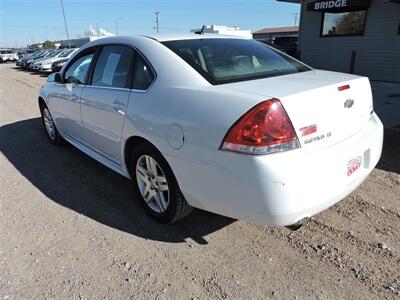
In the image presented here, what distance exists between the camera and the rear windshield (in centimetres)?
281

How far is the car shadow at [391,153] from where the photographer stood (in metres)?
4.25

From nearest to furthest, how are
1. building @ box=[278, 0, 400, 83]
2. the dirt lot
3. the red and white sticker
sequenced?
the dirt lot
the red and white sticker
building @ box=[278, 0, 400, 83]

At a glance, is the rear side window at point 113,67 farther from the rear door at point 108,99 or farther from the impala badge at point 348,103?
the impala badge at point 348,103

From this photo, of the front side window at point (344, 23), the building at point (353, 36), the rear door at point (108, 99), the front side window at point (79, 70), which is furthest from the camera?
the front side window at point (344, 23)

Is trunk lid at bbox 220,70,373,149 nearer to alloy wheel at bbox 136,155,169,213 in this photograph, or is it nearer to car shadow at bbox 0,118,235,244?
alloy wheel at bbox 136,155,169,213

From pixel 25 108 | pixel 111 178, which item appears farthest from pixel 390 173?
pixel 25 108

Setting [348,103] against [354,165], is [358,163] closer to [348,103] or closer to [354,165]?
[354,165]

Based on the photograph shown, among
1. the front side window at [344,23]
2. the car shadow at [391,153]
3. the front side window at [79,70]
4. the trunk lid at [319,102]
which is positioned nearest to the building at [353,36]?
the front side window at [344,23]

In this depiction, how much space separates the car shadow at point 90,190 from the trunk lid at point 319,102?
1235mm

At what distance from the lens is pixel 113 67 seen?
361 cm

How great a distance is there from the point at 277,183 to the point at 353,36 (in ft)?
41.3

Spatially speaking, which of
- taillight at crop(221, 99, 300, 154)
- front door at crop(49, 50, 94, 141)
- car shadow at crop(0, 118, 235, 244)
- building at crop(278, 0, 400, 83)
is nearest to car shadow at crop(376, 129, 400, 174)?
car shadow at crop(0, 118, 235, 244)

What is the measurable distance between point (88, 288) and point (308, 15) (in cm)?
1443

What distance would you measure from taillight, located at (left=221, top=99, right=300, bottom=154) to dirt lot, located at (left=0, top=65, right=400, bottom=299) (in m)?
0.94
